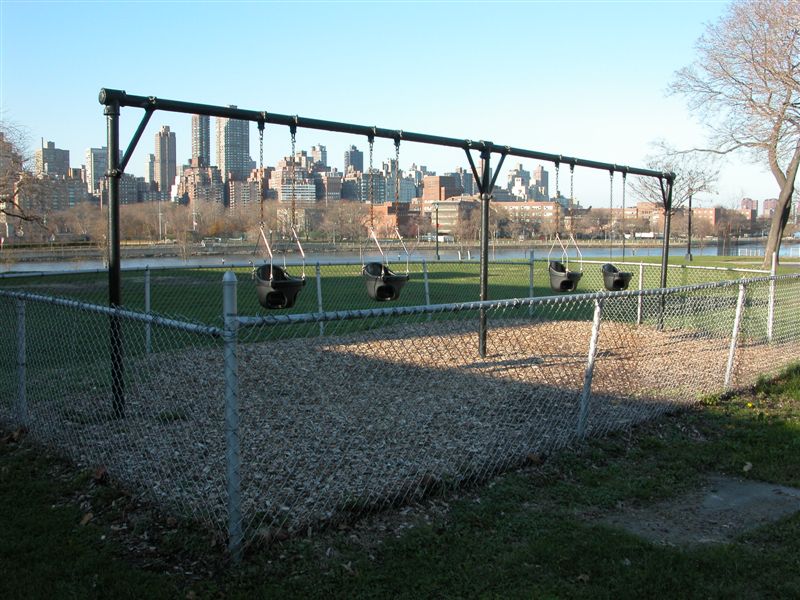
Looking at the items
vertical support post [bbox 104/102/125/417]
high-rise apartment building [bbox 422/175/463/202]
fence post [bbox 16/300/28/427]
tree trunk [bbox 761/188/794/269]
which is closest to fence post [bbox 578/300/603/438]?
vertical support post [bbox 104/102/125/417]

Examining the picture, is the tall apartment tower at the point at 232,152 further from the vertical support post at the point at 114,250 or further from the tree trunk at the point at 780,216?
the tree trunk at the point at 780,216

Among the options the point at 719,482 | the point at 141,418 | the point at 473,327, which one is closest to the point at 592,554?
the point at 719,482

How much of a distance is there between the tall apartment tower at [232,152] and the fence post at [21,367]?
17983mm

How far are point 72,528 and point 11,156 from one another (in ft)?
101

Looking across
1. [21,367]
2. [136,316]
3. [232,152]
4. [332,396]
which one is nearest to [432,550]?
[136,316]

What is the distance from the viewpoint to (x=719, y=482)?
511 centimetres

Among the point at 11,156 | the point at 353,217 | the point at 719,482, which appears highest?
the point at 11,156

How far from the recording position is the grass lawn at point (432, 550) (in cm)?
347

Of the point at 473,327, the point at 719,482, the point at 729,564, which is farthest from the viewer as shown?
the point at 473,327

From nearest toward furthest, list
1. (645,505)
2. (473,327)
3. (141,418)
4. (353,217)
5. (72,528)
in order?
1. (72,528)
2. (645,505)
3. (141,418)
4. (473,327)
5. (353,217)

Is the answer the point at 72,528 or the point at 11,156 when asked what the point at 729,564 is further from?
the point at 11,156

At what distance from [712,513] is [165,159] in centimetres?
10864

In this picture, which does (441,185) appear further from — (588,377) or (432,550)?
(432,550)

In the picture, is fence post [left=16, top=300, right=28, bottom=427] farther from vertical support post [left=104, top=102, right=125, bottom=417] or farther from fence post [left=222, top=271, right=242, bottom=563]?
fence post [left=222, top=271, right=242, bottom=563]
